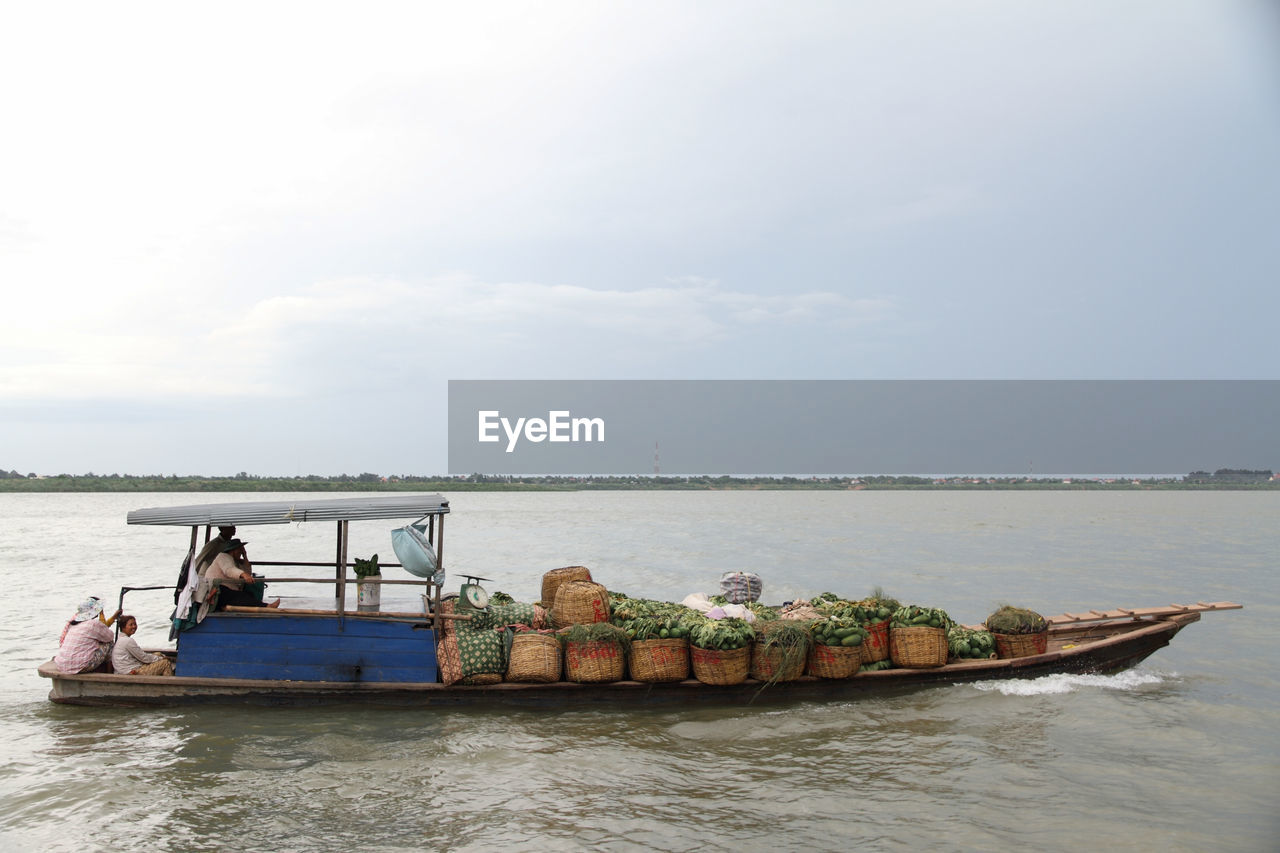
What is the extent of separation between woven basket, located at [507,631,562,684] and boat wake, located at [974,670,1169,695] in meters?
5.16

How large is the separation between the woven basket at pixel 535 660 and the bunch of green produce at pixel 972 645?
4.88m

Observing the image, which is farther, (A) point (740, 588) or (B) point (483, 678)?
(A) point (740, 588)

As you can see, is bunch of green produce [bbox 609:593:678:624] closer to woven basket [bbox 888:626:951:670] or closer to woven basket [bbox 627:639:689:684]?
woven basket [bbox 627:639:689:684]

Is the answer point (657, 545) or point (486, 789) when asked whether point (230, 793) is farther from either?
point (657, 545)

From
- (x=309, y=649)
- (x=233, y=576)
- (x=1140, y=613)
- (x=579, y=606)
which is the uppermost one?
(x=233, y=576)

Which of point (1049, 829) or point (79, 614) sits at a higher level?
point (79, 614)

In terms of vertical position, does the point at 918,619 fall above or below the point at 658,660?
above

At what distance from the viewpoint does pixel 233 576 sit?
369 inches

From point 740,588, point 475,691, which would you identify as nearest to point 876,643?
point 740,588

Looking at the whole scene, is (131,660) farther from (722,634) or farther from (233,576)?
(722,634)

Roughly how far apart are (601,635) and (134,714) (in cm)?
541

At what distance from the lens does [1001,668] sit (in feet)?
33.5

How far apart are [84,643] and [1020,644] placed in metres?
11.0

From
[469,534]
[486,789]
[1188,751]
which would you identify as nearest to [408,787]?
[486,789]
